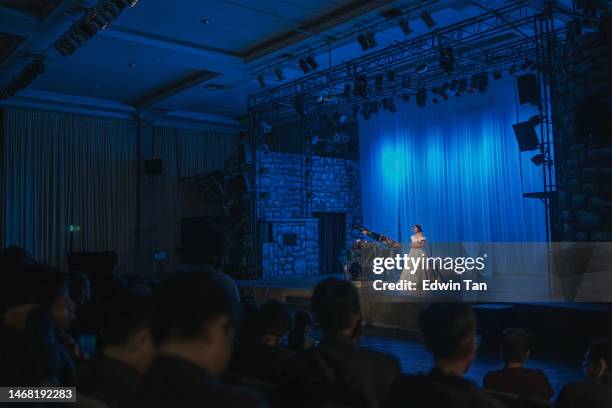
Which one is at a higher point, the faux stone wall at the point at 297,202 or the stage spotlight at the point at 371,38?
the stage spotlight at the point at 371,38

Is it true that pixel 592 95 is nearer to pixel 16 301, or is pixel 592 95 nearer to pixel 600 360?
pixel 600 360

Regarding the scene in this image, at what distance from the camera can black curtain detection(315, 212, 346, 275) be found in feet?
50.6

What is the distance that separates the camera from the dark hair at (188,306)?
4.07 feet

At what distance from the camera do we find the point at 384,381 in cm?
188

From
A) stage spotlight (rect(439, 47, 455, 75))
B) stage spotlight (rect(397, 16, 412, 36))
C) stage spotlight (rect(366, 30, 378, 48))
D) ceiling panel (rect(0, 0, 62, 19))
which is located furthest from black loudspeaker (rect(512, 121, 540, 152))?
ceiling panel (rect(0, 0, 62, 19))

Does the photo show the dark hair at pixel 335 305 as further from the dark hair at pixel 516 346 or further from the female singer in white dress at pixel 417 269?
the female singer in white dress at pixel 417 269

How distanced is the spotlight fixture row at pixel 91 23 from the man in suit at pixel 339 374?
245 inches

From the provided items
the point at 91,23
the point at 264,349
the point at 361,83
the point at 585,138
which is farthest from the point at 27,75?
the point at 585,138

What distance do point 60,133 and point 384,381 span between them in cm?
1372

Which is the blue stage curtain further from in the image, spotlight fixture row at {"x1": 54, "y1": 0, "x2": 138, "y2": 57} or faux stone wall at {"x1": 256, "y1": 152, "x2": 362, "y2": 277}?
spotlight fixture row at {"x1": 54, "y1": 0, "x2": 138, "y2": 57}

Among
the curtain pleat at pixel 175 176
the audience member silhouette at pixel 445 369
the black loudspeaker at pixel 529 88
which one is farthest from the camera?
the curtain pleat at pixel 175 176

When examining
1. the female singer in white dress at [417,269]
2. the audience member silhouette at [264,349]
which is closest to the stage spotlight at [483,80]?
the female singer in white dress at [417,269]

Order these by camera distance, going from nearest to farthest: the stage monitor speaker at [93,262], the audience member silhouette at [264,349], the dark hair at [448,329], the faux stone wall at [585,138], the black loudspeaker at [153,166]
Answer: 1. the dark hair at [448,329]
2. the audience member silhouette at [264,349]
3. the faux stone wall at [585,138]
4. the stage monitor speaker at [93,262]
5. the black loudspeaker at [153,166]

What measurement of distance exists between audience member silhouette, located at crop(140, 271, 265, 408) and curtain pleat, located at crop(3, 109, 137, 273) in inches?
518
